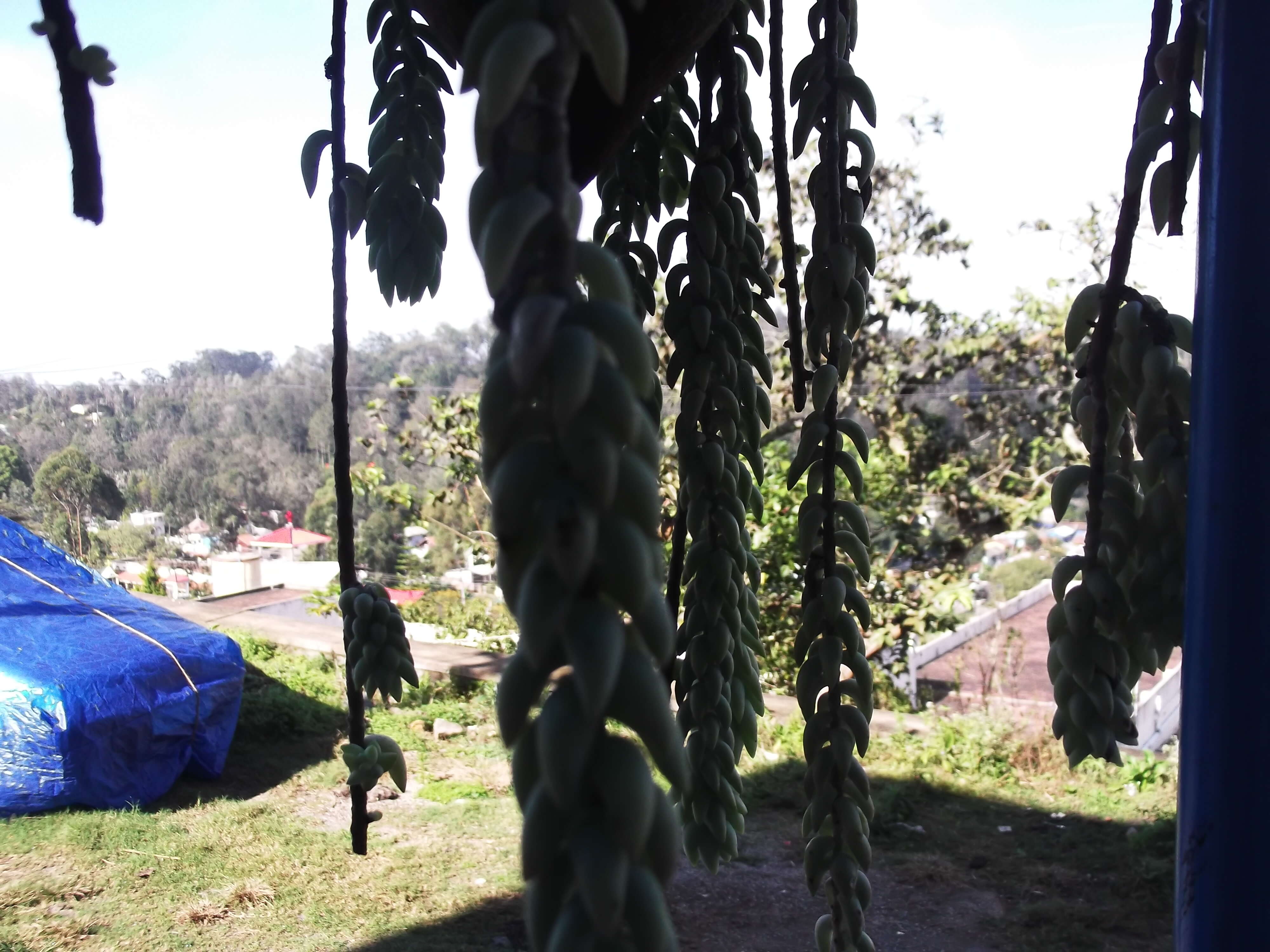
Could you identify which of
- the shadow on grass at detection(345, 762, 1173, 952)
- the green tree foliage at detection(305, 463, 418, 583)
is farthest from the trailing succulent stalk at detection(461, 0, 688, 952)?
the green tree foliage at detection(305, 463, 418, 583)

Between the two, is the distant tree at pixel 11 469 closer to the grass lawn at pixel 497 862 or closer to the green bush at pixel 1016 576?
the grass lawn at pixel 497 862

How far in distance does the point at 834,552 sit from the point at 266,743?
494cm

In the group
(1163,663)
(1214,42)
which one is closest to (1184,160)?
(1214,42)

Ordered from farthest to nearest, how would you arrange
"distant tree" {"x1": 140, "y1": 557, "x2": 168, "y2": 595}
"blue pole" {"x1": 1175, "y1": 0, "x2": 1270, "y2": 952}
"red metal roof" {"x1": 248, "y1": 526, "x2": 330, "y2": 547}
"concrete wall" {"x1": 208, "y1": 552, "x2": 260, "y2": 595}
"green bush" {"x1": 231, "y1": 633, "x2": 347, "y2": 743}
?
1. "distant tree" {"x1": 140, "y1": 557, "x2": 168, "y2": 595}
2. "concrete wall" {"x1": 208, "y1": 552, "x2": 260, "y2": 595}
3. "red metal roof" {"x1": 248, "y1": 526, "x2": 330, "y2": 547}
4. "green bush" {"x1": 231, "y1": 633, "x2": 347, "y2": 743}
5. "blue pole" {"x1": 1175, "y1": 0, "x2": 1270, "y2": 952}

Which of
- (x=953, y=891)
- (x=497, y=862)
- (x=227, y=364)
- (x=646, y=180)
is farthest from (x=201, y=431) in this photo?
(x=646, y=180)

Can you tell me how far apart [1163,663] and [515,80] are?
1.21 ft

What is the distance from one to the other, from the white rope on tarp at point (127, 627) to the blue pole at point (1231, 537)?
15.0 ft

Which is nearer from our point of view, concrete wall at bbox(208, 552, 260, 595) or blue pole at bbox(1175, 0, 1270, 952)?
blue pole at bbox(1175, 0, 1270, 952)

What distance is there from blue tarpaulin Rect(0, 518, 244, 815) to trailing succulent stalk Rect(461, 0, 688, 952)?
4311mm

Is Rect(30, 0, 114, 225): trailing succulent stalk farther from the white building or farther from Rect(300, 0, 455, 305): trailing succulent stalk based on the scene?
the white building

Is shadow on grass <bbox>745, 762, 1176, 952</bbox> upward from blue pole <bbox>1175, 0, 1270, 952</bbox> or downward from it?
downward

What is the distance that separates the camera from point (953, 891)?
3211 mm

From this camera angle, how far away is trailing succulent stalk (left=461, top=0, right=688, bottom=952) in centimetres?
19

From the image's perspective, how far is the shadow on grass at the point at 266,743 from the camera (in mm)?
4320
